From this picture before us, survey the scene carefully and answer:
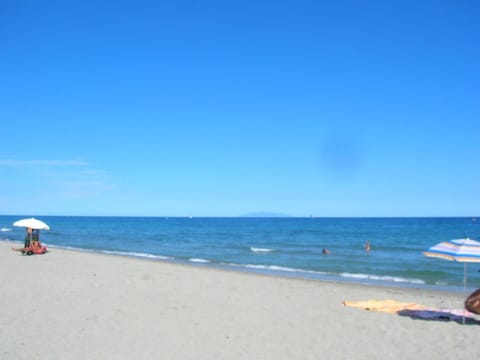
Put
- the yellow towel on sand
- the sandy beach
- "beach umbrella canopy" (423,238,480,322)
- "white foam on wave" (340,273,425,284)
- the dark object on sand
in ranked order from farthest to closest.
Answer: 1. "white foam on wave" (340,273,425,284)
2. the yellow towel on sand
3. the dark object on sand
4. "beach umbrella canopy" (423,238,480,322)
5. the sandy beach

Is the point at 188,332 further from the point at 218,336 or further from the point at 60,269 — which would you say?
the point at 60,269

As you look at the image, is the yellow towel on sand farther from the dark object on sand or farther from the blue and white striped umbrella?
the blue and white striped umbrella

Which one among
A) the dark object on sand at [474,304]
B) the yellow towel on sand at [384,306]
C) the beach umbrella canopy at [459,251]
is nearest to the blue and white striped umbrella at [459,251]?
the beach umbrella canopy at [459,251]

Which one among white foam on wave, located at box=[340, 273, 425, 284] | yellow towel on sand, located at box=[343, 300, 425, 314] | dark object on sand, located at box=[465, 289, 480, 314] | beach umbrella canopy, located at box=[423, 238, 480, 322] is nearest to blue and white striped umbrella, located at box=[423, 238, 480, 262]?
beach umbrella canopy, located at box=[423, 238, 480, 322]

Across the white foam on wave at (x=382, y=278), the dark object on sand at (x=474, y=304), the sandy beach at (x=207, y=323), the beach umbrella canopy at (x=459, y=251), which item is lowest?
the white foam on wave at (x=382, y=278)

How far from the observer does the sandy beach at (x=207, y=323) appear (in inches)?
282

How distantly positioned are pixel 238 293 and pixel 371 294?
4.30 m

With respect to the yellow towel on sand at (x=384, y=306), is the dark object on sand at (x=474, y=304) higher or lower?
higher

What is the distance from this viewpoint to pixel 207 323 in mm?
8961

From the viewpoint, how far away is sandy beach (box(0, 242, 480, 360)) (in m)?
7.15

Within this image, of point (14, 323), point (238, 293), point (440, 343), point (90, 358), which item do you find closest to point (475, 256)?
point (440, 343)

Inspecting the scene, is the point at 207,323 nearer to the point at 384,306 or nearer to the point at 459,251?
the point at 384,306

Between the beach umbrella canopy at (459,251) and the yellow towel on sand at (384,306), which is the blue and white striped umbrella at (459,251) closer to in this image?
the beach umbrella canopy at (459,251)

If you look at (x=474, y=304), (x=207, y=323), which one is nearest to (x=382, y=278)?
(x=474, y=304)
